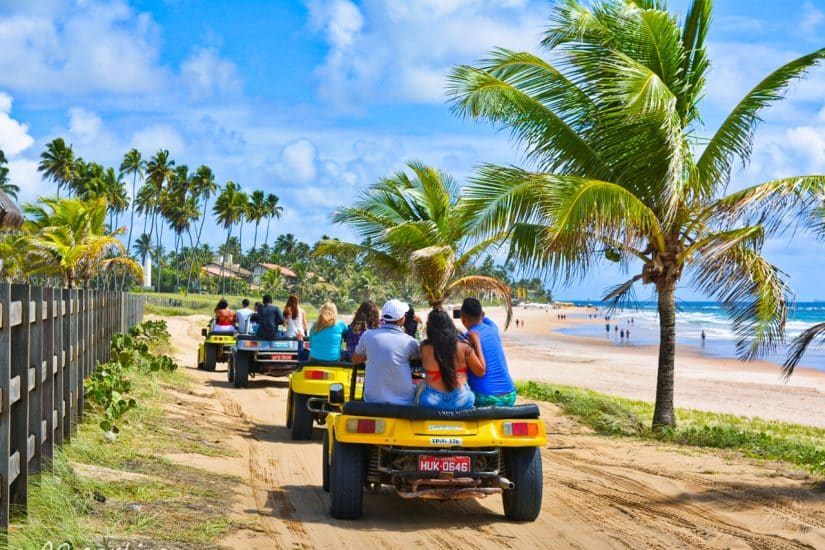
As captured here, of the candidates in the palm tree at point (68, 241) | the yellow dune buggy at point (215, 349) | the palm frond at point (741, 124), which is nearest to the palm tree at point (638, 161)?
the palm frond at point (741, 124)

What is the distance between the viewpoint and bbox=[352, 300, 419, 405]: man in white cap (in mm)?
7301

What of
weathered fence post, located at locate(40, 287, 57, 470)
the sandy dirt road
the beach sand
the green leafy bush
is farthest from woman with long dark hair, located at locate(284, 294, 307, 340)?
the beach sand

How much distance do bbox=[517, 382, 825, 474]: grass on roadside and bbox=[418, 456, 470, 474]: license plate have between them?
4315 millimetres

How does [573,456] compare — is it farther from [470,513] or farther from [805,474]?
[470,513]

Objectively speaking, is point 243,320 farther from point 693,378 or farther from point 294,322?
point 693,378

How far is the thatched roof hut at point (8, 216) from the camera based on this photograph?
12.3 metres

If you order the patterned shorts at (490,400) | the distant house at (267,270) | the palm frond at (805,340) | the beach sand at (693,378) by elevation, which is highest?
the distant house at (267,270)

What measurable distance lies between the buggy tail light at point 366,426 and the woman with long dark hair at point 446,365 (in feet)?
1.34

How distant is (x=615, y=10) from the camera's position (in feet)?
44.3

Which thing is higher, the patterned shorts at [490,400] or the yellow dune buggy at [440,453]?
the patterned shorts at [490,400]

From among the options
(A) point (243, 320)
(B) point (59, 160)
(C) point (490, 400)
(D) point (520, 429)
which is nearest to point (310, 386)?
(C) point (490, 400)

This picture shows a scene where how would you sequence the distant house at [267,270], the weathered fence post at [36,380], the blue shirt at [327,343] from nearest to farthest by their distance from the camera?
1. the weathered fence post at [36,380]
2. the blue shirt at [327,343]
3. the distant house at [267,270]

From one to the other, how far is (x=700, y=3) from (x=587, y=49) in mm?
1853

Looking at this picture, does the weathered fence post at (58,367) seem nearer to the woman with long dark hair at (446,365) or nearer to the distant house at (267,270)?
the woman with long dark hair at (446,365)
